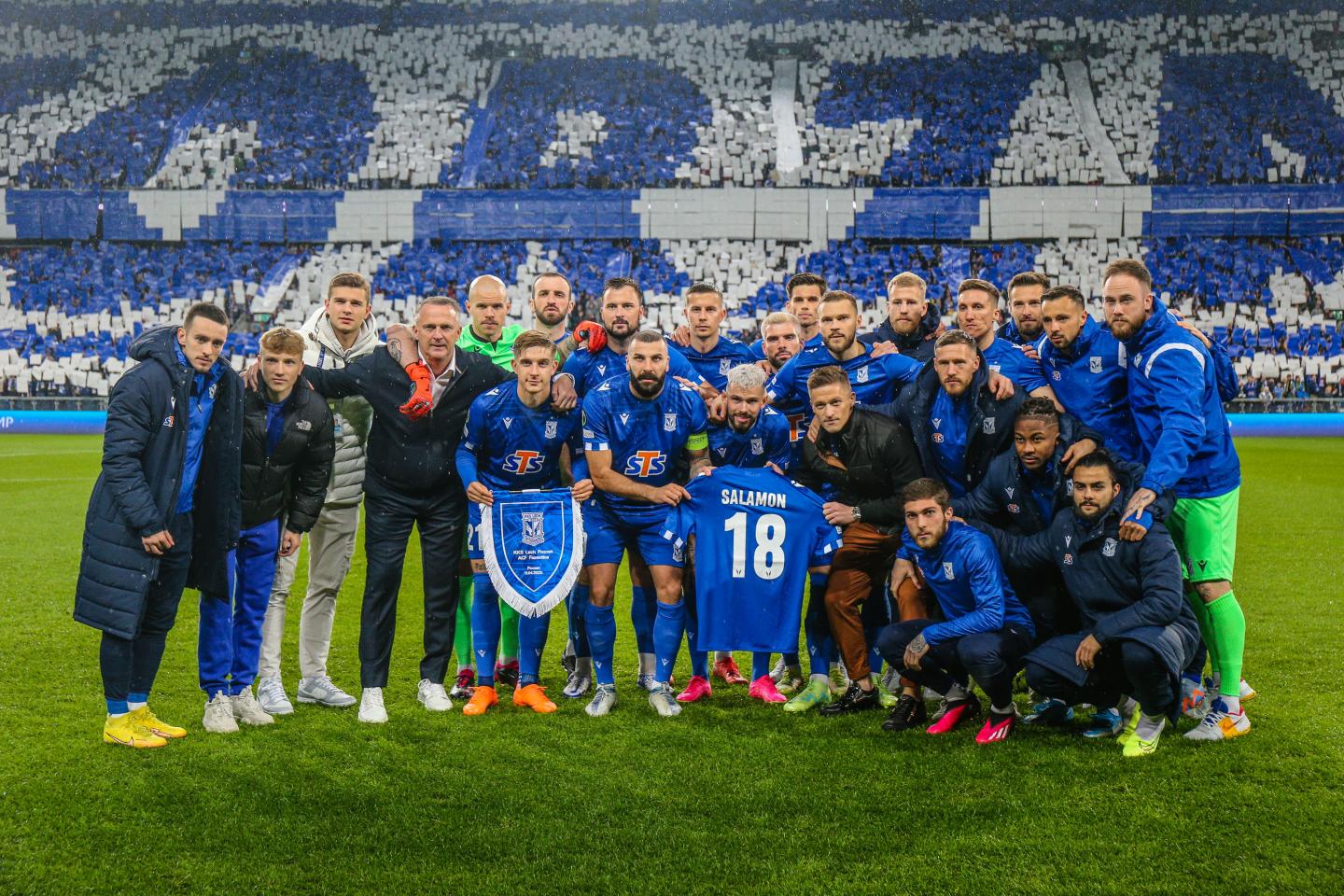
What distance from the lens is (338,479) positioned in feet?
19.5

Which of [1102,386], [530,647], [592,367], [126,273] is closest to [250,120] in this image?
[126,273]

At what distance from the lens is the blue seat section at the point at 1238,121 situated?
28891 millimetres

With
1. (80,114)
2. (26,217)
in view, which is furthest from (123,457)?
(80,114)

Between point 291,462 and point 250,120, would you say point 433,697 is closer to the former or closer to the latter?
point 291,462

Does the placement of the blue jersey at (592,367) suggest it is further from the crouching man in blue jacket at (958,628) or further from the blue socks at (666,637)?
the crouching man in blue jacket at (958,628)

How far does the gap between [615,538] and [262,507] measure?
5.72 ft

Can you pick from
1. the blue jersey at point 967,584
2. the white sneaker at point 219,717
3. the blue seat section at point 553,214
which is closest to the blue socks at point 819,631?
the blue jersey at point 967,584

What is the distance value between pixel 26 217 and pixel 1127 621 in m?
32.4

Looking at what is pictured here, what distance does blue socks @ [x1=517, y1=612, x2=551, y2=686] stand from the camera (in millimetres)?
5828

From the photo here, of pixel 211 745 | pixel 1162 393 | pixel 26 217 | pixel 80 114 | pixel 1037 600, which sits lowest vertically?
pixel 211 745

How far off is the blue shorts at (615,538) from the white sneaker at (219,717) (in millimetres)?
1851

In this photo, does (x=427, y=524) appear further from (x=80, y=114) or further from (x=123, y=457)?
(x=80, y=114)

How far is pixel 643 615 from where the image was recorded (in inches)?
239

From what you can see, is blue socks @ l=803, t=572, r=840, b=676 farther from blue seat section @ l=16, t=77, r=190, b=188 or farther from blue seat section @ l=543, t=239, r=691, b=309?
blue seat section @ l=16, t=77, r=190, b=188
